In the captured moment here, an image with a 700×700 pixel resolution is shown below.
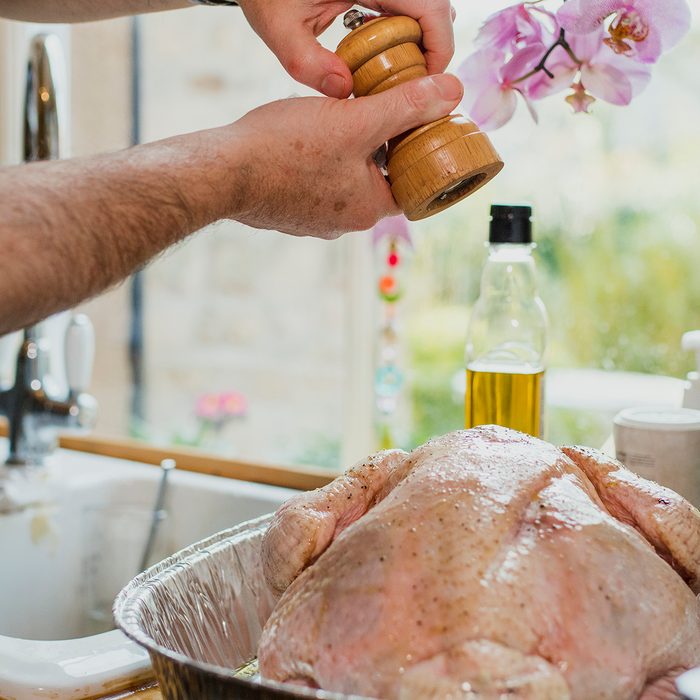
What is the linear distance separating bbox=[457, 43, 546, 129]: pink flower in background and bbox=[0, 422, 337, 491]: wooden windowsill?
0.50 metres

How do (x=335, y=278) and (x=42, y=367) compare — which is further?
(x=335, y=278)

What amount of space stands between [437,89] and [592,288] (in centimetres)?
161

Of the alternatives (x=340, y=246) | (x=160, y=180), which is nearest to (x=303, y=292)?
(x=340, y=246)

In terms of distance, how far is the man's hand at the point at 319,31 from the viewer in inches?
29.9

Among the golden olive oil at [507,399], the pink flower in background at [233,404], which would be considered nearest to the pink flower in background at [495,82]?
the golden olive oil at [507,399]

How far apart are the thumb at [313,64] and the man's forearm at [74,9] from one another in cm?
36

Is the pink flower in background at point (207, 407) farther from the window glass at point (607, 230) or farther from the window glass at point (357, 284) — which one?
the window glass at point (607, 230)

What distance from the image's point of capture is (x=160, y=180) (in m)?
0.67

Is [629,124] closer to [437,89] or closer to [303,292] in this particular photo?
[303,292]

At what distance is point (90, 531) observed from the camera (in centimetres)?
137

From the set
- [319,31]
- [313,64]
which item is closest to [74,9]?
[319,31]

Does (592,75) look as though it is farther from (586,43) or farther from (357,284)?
(357,284)

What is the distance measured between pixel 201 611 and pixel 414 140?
1.30ft

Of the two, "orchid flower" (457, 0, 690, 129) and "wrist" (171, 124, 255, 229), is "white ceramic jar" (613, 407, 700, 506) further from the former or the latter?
"wrist" (171, 124, 255, 229)
